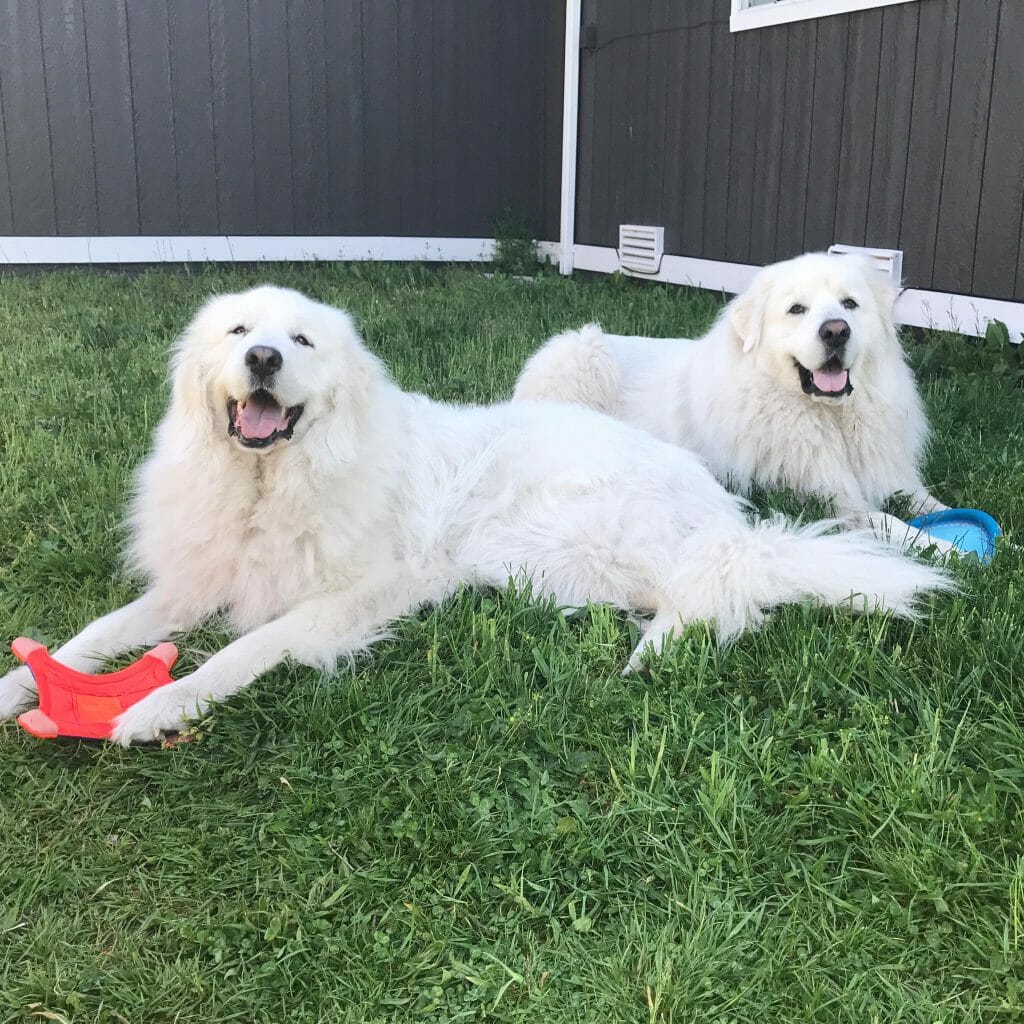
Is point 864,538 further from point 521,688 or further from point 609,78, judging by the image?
point 609,78

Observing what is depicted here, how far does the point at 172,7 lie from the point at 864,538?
28.8ft

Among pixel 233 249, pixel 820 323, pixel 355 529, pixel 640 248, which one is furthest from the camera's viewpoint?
pixel 233 249

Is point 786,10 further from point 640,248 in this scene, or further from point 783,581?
point 783,581

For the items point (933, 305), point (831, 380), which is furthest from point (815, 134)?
point (831, 380)

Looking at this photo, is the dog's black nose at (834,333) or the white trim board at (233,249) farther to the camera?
the white trim board at (233,249)

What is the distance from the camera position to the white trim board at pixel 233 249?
8.81 m

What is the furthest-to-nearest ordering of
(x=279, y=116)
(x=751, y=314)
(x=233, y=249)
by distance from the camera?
(x=233, y=249)
(x=279, y=116)
(x=751, y=314)

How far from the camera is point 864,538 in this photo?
271 centimetres

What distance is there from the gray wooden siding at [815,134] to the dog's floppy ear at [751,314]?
222 cm

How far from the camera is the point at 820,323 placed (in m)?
3.46

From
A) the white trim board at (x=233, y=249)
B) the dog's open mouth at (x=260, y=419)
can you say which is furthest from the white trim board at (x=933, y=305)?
the dog's open mouth at (x=260, y=419)

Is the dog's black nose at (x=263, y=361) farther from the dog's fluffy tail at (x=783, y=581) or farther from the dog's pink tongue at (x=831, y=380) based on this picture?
the dog's pink tongue at (x=831, y=380)

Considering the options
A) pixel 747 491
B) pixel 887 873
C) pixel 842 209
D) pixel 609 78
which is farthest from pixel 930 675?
pixel 609 78

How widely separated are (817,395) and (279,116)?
24.8 ft
